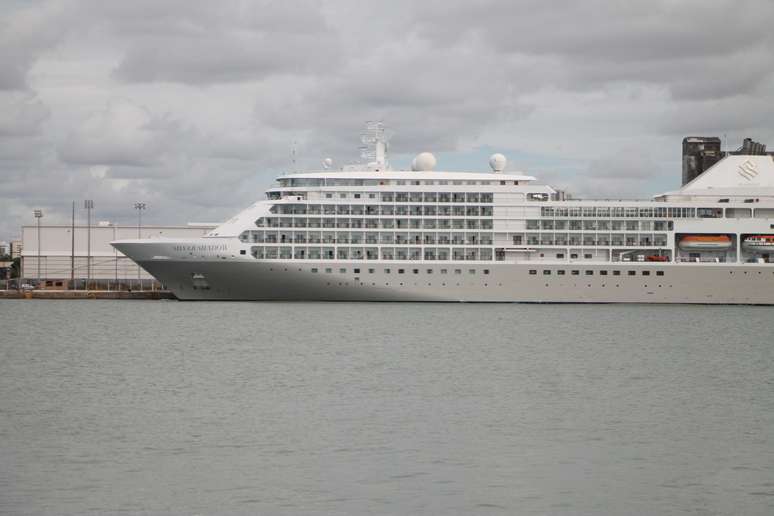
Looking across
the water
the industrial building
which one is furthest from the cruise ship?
the industrial building

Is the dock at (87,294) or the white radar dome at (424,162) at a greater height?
the white radar dome at (424,162)

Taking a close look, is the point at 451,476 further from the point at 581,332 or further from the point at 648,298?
the point at 648,298

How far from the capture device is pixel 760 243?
74.4m

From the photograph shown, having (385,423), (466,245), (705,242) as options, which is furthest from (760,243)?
(385,423)

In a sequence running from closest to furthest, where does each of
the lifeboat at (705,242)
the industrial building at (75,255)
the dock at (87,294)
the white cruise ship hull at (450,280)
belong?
the white cruise ship hull at (450,280) → the lifeboat at (705,242) → the dock at (87,294) → the industrial building at (75,255)

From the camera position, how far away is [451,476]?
21.7 m

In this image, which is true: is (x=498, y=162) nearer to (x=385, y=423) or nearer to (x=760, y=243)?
(x=760, y=243)

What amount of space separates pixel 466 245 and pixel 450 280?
3037 mm

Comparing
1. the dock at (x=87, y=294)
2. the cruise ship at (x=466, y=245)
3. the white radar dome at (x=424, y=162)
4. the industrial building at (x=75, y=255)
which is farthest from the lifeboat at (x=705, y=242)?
the industrial building at (x=75, y=255)

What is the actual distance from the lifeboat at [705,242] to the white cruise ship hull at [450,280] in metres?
1.53

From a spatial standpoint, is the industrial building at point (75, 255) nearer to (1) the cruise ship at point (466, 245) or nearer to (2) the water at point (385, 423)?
(1) the cruise ship at point (466, 245)

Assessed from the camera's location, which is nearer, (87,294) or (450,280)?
(450,280)

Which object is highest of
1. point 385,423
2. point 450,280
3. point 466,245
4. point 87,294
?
point 466,245

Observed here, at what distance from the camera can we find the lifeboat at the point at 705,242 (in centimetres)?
7462
